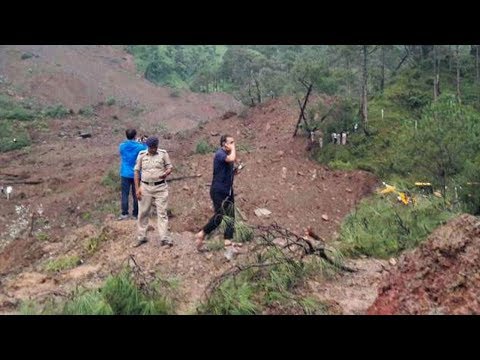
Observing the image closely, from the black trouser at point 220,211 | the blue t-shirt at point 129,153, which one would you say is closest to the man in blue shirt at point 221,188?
the black trouser at point 220,211

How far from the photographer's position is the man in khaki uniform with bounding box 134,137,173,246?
6.20 metres

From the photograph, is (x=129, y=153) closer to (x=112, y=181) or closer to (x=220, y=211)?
(x=220, y=211)

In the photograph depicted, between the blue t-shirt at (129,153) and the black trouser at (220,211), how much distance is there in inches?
71.9

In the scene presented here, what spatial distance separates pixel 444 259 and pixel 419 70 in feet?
70.6

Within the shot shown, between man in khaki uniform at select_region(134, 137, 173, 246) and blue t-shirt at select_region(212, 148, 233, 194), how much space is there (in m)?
0.59

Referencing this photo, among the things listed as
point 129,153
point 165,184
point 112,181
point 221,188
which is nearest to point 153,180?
point 165,184

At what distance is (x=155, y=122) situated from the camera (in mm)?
27203

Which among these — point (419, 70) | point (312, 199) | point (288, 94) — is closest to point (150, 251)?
point (312, 199)

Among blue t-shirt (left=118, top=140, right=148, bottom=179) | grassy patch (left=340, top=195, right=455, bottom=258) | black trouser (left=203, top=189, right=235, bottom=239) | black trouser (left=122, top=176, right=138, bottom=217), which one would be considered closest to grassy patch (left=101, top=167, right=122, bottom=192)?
black trouser (left=122, top=176, right=138, bottom=217)

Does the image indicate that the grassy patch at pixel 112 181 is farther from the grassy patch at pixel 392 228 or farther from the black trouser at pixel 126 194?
the grassy patch at pixel 392 228

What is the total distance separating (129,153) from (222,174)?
201 centimetres

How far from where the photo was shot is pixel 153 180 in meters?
6.25

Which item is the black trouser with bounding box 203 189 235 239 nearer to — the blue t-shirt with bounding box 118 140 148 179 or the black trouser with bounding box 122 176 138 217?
the blue t-shirt with bounding box 118 140 148 179
